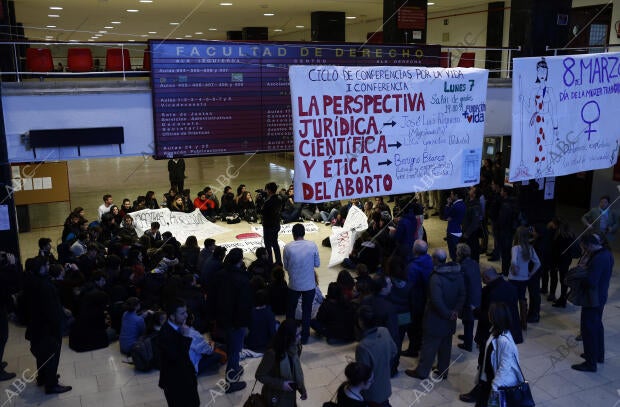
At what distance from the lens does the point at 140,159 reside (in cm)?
2938

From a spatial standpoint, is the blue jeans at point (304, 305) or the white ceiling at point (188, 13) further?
the white ceiling at point (188, 13)

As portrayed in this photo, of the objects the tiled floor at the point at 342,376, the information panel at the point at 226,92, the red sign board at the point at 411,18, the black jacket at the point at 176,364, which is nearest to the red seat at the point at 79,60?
the information panel at the point at 226,92

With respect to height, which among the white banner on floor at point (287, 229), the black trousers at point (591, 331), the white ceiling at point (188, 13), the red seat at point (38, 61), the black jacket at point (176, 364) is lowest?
the white banner on floor at point (287, 229)

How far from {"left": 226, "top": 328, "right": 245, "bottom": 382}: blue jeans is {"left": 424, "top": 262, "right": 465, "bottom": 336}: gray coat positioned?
222 cm

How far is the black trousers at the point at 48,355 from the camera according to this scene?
6.91 m

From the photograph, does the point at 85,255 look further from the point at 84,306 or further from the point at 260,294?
the point at 260,294

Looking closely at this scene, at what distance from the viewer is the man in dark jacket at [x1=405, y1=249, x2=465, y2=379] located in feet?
22.5

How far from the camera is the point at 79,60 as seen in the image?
9898 mm

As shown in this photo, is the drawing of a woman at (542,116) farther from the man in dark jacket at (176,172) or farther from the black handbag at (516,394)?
the man in dark jacket at (176,172)

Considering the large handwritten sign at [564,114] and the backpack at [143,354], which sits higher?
the large handwritten sign at [564,114]

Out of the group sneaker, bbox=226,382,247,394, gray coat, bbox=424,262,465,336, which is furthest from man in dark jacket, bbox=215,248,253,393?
gray coat, bbox=424,262,465,336

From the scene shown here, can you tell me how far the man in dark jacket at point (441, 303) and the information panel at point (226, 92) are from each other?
12.3 ft

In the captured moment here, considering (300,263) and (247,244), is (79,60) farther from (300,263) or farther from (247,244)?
(247,244)

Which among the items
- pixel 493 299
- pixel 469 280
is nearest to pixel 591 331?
pixel 493 299
